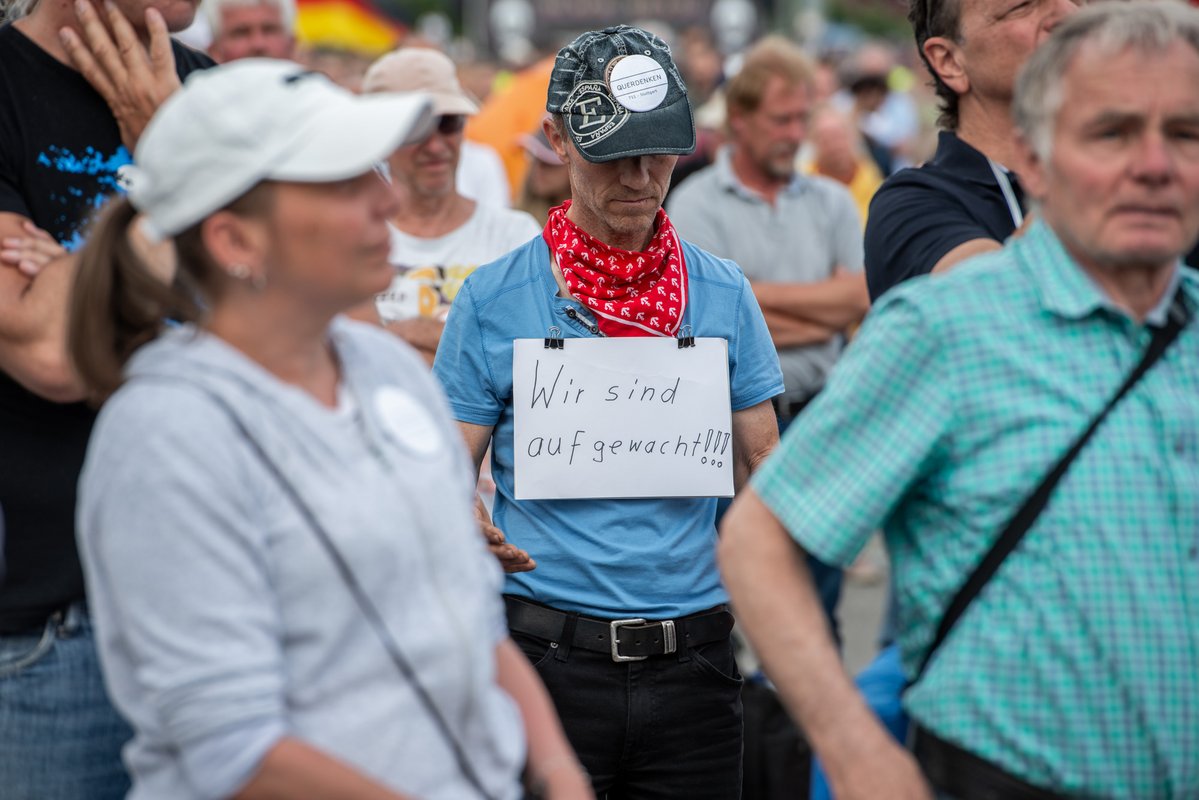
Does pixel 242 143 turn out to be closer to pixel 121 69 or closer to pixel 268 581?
pixel 268 581

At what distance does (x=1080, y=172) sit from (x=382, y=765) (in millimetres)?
1189

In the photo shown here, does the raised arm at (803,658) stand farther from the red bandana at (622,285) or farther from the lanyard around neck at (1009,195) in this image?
the lanyard around neck at (1009,195)

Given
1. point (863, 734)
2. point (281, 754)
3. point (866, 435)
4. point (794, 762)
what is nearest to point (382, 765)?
point (281, 754)

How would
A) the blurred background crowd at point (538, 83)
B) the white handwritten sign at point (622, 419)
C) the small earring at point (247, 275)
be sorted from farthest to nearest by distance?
the blurred background crowd at point (538, 83)
the white handwritten sign at point (622, 419)
the small earring at point (247, 275)

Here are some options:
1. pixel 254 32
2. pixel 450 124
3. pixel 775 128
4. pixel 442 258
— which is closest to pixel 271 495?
pixel 442 258

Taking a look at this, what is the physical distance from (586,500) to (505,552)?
24 cm

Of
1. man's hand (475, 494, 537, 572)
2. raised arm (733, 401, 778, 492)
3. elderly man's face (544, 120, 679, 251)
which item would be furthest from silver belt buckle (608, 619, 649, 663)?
elderly man's face (544, 120, 679, 251)

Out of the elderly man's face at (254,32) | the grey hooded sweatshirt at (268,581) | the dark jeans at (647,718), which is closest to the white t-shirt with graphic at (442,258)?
the dark jeans at (647,718)

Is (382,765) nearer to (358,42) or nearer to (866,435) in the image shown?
(866,435)

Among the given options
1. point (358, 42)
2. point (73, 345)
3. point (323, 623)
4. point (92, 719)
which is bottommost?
point (358, 42)

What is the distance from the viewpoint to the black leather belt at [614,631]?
296 centimetres

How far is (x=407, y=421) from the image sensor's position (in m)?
2.01

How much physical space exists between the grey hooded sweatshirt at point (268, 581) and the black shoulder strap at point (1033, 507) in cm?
62

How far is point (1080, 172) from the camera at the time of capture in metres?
2.03
